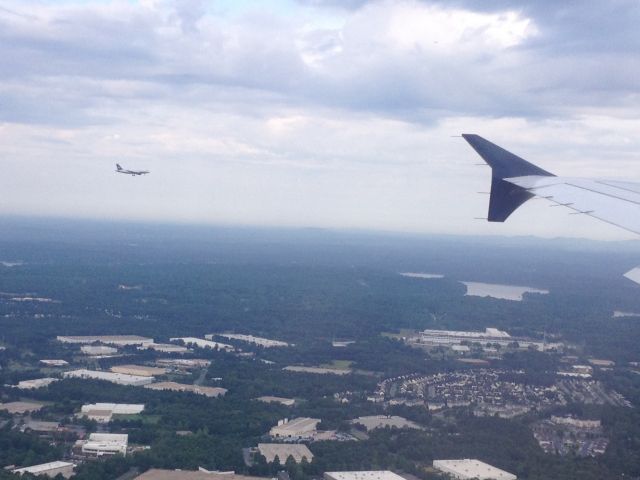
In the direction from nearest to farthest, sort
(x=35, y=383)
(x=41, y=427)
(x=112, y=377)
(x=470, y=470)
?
(x=470, y=470) → (x=41, y=427) → (x=35, y=383) → (x=112, y=377)

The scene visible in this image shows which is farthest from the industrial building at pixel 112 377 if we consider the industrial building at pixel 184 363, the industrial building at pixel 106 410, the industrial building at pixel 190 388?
the industrial building at pixel 106 410

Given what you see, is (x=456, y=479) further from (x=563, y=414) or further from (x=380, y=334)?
(x=380, y=334)

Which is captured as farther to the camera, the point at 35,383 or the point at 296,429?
the point at 35,383

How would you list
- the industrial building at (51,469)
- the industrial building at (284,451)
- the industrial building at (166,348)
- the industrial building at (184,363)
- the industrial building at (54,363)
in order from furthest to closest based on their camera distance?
1. the industrial building at (166,348)
2. the industrial building at (184,363)
3. the industrial building at (54,363)
4. the industrial building at (284,451)
5. the industrial building at (51,469)

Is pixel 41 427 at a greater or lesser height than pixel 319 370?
lesser

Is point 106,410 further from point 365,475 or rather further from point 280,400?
point 365,475

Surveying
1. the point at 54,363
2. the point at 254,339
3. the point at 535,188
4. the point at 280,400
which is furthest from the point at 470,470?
the point at 254,339

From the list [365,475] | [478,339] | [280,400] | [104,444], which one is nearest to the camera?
[365,475]

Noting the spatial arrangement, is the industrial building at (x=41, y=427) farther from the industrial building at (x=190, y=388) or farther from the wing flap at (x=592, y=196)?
the wing flap at (x=592, y=196)
